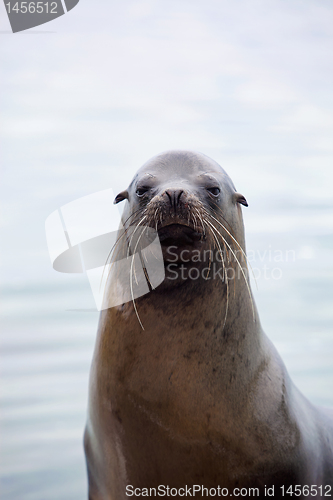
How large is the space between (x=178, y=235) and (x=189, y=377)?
→ 1.71ft

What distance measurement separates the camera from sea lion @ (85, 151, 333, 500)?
1.78 m

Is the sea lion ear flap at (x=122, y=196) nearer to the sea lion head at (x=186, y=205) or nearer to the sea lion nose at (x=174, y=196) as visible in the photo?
the sea lion head at (x=186, y=205)

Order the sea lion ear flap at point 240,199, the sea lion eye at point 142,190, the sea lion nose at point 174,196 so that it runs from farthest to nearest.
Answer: the sea lion ear flap at point 240,199
the sea lion eye at point 142,190
the sea lion nose at point 174,196

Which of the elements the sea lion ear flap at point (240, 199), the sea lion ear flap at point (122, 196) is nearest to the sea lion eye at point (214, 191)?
the sea lion ear flap at point (240, 199)

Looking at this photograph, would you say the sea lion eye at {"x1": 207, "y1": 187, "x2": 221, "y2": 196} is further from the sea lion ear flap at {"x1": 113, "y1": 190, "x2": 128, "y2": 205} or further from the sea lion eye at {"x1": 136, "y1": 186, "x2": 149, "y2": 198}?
the sea lion ear flap at {"x1": 113, "y1": 190, "x2": 128, "y2": 205}

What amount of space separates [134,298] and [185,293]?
204 millimetres

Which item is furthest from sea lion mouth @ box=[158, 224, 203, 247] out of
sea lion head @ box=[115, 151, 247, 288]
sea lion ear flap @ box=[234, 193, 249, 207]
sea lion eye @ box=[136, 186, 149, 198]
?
sea lion ear flap @ box=[234, 193, 249, 207]

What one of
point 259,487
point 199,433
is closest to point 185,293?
point 199,433

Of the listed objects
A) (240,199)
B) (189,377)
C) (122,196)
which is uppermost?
(122,196)

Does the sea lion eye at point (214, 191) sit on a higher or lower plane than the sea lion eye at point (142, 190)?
lower

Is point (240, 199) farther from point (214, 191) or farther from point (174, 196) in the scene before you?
point (174, 196)

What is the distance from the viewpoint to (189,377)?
71.6 inches

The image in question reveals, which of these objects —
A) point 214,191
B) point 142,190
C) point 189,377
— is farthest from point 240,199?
point 189,377

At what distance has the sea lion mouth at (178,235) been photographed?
175cm
